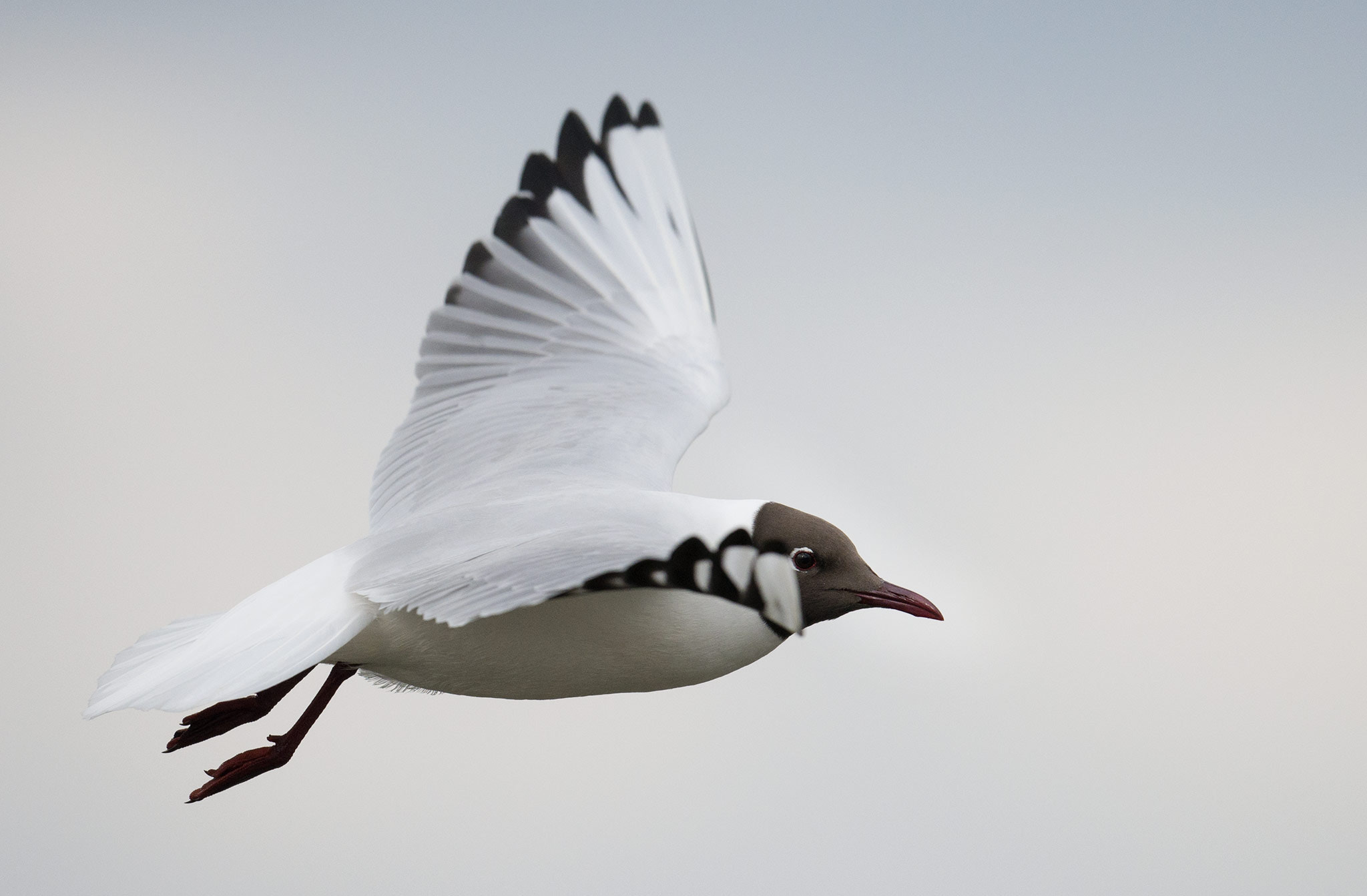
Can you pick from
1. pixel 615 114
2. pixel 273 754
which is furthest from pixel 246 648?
pixel 615 114

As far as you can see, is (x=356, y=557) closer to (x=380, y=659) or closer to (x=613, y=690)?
(x=380, y=659)

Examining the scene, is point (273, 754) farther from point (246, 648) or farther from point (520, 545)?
point (520, 545)

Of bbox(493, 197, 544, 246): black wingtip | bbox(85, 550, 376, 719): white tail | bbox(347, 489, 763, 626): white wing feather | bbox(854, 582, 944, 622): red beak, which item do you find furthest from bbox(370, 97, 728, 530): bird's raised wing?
bbox(854, 582, 944, 622): red beak

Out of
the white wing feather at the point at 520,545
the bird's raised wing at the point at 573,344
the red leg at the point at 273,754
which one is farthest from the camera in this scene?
the bird's raised wing at the point at 573,344

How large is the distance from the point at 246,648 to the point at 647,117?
1.76 m

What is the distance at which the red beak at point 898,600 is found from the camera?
2.80m

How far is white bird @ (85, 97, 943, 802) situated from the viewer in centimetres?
256

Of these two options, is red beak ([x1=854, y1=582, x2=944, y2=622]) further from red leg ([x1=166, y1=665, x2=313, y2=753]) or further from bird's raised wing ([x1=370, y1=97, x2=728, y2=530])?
red leg ([x1=166, y1=665, x2=313, y2=753])

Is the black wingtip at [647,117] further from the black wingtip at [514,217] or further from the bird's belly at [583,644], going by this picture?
the bird's belly at [583,644]

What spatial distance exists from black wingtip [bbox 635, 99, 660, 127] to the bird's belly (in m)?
1.50

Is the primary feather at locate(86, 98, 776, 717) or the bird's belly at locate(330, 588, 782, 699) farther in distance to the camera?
the bird's belly at locate(330, 588, 782, 699)

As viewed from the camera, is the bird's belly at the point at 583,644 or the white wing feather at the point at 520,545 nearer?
the white wing feather at the point at 520,545

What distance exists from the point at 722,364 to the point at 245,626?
1372 millimetres

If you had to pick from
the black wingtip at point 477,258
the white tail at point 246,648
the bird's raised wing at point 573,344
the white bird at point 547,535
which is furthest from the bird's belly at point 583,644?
the black wingtip at point 477,258
